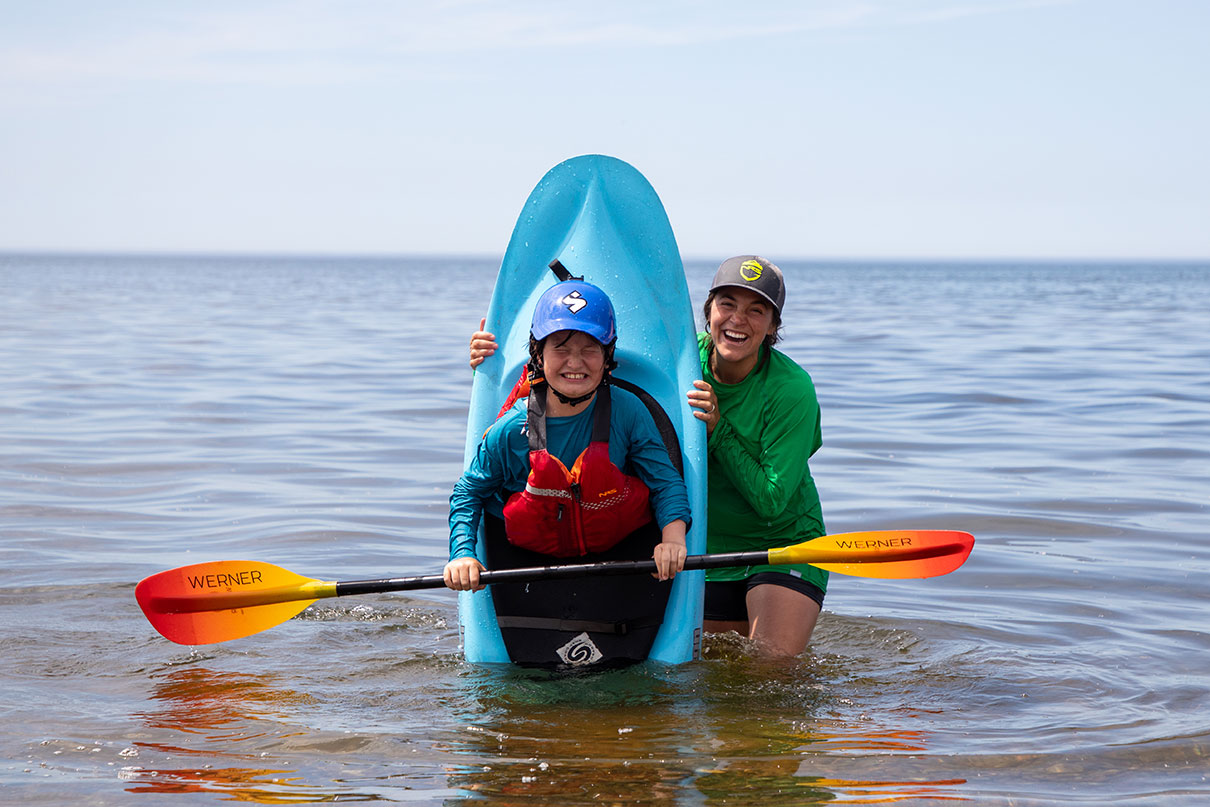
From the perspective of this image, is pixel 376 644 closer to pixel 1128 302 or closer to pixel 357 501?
pixel 357 501

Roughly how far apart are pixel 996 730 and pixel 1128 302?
36327 mm

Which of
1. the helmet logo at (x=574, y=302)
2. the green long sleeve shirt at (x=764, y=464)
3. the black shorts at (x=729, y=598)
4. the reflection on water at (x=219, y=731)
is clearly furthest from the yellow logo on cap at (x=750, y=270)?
the reflection on water at (x=219, y=731)

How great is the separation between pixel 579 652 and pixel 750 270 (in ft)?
4.85

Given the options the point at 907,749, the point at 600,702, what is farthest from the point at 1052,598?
the point at 600,702

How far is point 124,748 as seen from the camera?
357cm

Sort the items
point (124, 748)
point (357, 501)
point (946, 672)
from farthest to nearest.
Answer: point (357, 501)
point (946, 672)
point (124, 748)

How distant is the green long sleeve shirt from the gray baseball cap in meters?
0.26

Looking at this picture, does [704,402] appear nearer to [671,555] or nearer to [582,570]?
[671,555]

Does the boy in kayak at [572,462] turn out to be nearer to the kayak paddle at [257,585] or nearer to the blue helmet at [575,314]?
the blue helmet at [575,314]

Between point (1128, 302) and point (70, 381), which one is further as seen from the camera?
point (1128, 302)

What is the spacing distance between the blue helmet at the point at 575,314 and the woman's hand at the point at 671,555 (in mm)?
668

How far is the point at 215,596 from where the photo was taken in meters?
4.34

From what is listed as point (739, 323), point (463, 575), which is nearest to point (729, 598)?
point (739, 323)

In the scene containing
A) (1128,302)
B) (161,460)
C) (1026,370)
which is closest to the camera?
(161,460)
